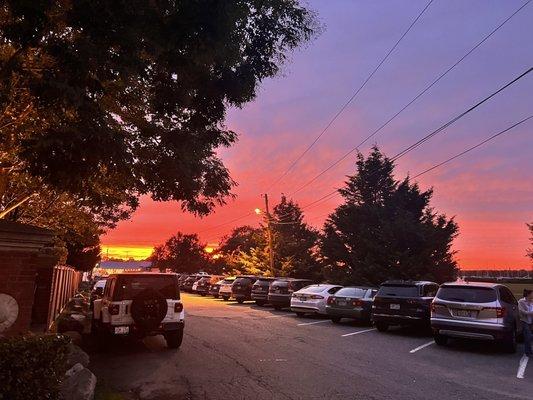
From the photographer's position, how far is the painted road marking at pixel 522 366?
9.29 m

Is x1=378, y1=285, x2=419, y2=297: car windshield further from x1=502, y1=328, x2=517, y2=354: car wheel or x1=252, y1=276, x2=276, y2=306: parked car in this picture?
x1=252, y1=276, x2=276, y2=306: parked car

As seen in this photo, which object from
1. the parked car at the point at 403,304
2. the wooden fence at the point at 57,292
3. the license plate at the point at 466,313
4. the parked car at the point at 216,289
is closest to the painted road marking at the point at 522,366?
the license plate at the point at 466,313

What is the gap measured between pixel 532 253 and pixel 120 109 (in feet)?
114

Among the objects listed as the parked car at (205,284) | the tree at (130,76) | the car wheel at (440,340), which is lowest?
the car wheel at (440,340)

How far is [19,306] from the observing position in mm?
6633

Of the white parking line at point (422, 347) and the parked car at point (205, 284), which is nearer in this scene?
the white parking line at point (422, 347)

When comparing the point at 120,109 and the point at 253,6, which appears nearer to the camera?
the point at 253,6

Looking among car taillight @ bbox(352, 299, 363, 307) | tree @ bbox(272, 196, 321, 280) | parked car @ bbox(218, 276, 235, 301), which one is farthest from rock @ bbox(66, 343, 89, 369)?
tree @ bbox(272, 196, 321, 280)

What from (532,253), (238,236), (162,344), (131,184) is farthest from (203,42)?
(238,236)

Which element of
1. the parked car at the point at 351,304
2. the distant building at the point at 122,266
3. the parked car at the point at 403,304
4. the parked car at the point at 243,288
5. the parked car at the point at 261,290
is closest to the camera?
the parked car at the point at 403,304

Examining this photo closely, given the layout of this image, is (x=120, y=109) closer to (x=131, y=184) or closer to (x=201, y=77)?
(x=131, y=184)

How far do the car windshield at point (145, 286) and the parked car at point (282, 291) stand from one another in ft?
39.9

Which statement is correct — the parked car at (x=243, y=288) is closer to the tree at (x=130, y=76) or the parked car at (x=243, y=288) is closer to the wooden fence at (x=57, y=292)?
the wooden fence at (x=57, y=292)

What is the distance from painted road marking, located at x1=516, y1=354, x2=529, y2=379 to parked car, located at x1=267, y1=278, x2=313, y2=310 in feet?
41.9
